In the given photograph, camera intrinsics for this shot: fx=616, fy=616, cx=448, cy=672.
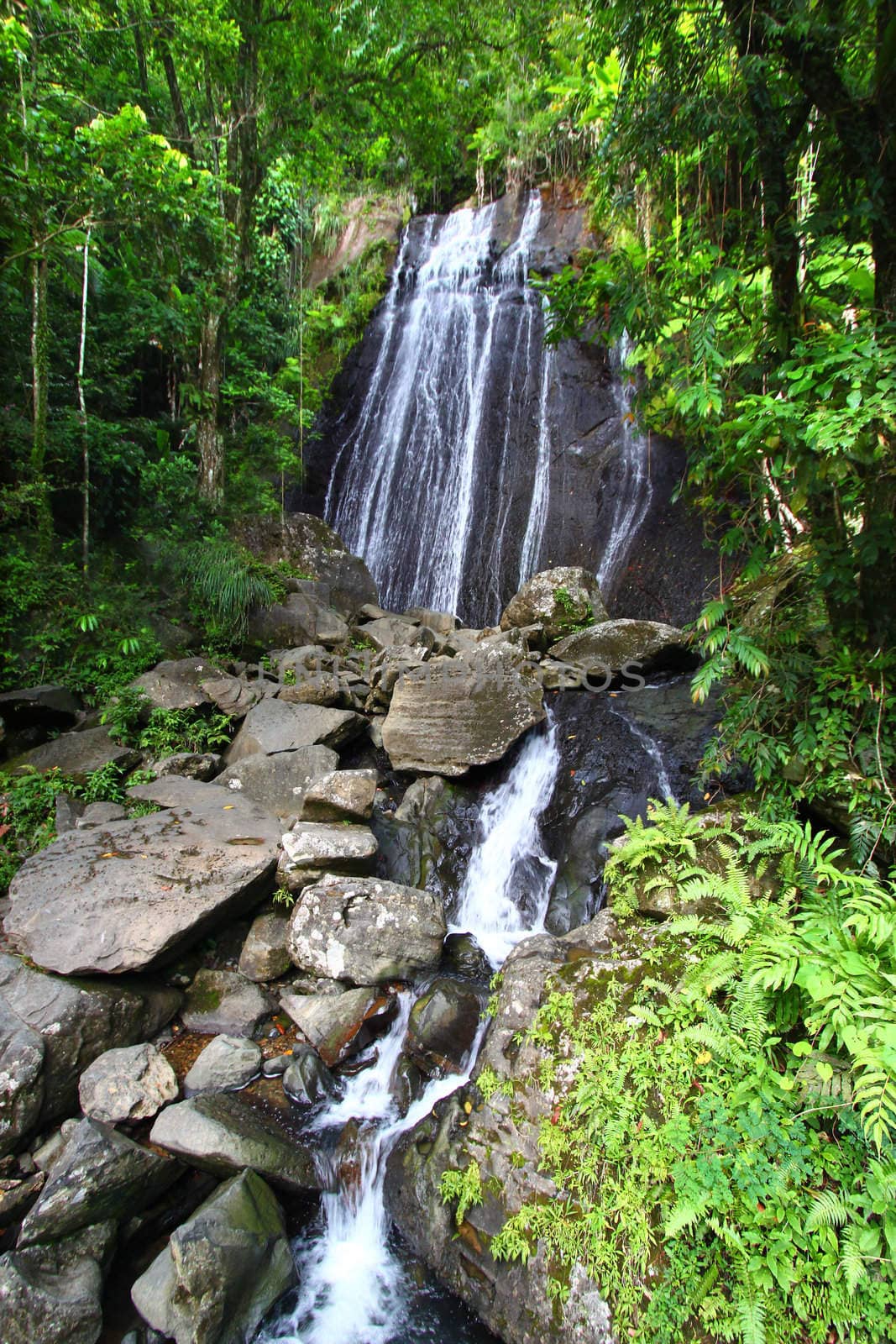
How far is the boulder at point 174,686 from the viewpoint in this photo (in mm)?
6766

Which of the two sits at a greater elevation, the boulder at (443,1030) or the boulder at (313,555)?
the boulder at (313,555)

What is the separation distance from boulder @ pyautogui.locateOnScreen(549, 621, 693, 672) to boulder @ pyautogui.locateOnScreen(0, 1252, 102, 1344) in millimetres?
6154

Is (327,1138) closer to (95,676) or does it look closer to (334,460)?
(95,676)

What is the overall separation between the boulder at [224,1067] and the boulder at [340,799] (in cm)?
194

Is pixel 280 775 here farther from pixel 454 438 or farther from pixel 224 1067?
pixel 454 438

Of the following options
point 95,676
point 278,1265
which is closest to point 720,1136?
point 278,1265

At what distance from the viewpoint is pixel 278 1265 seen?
302 cm

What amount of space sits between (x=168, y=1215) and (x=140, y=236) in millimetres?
11523

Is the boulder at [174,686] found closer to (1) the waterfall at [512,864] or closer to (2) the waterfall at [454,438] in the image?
(1) the waterfall at [512,864]

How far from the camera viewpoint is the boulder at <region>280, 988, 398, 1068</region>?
13.5ft

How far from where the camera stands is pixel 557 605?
27.2ft

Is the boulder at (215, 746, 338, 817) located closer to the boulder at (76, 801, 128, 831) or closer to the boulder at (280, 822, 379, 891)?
the boulder at (280, 822, 379, 891)

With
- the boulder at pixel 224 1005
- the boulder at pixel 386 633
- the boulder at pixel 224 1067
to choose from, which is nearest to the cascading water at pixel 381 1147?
the boulder at pixel 224 1067

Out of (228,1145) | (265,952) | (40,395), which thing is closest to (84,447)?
(40,395)
